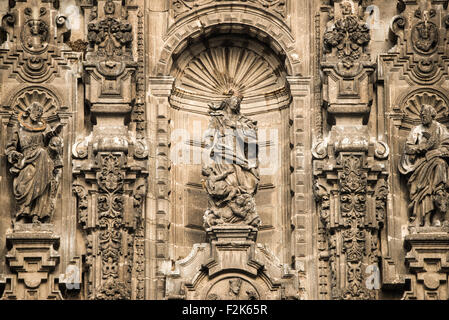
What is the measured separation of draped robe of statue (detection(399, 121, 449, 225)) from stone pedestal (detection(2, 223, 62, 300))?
238 inches

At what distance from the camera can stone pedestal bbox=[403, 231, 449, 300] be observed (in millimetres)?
37344

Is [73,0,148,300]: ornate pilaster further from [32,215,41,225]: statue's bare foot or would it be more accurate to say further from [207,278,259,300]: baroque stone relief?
[207,278,259,300]: baroque stone relief

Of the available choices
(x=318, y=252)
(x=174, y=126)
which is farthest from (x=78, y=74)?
(x=318, y=252)

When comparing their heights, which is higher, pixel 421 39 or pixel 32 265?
pixel 421 39

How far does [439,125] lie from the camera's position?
38000 mm

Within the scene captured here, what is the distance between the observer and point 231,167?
37.7 metres

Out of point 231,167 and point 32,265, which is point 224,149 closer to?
point 231,167

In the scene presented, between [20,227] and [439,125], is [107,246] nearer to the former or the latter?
[20,227]

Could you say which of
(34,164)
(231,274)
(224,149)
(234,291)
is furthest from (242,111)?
(34,164)

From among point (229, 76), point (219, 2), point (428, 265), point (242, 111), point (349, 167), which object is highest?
point (219, 2)

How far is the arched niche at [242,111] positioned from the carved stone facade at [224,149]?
0.08ft

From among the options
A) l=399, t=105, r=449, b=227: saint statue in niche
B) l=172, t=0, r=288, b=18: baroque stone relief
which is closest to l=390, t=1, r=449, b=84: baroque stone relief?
l=399, t=105, r=449, b=227: saint statue in niche

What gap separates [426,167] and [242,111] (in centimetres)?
361

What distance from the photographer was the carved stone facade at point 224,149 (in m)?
37.3
